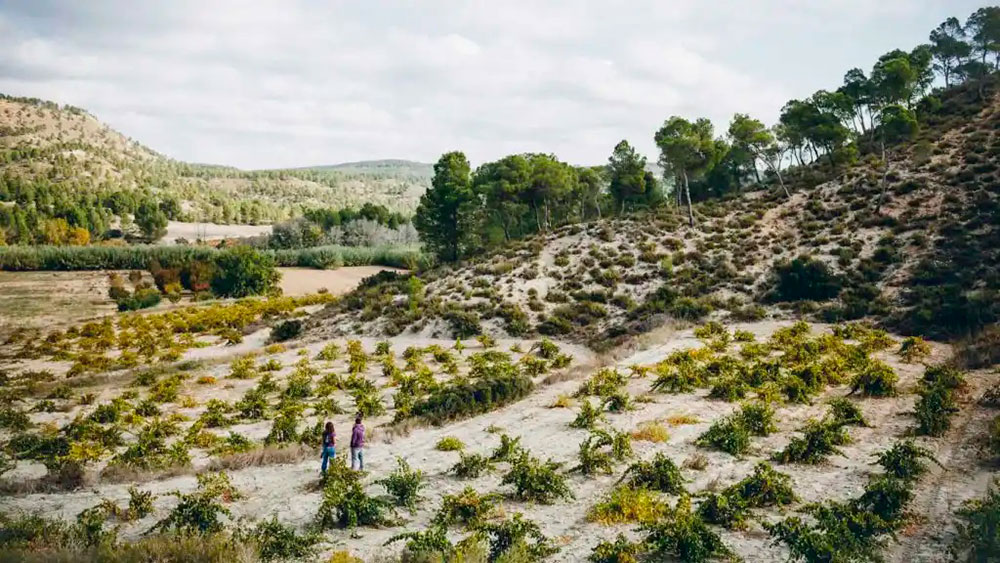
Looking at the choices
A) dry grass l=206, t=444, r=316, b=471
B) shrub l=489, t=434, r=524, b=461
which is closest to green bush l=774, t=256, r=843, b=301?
shrub l=489, t=434, r=524, b=461

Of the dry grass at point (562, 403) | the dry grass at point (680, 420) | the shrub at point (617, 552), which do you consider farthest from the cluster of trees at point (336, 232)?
the shrub at point (617, 552)

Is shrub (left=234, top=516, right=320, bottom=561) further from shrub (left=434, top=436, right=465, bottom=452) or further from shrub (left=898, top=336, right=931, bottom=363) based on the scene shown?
shrub (left=898, top=336, right=931, bottom=363)

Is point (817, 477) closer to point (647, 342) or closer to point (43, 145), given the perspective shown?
point (647, 342)

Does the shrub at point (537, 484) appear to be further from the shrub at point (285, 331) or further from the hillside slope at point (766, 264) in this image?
the shrub at point (285, 331)

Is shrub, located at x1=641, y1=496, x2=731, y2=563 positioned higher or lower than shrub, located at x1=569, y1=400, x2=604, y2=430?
higher

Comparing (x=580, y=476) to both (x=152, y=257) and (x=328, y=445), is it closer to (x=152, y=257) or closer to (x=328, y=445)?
(x=328, y=445)

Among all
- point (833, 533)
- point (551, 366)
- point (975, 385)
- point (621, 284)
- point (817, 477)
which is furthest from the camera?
point (621, 284)

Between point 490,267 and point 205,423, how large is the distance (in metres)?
30.0

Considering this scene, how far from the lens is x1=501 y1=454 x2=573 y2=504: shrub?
1348cm

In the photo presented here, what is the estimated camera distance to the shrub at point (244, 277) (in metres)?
68.6

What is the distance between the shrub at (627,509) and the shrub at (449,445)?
559cm

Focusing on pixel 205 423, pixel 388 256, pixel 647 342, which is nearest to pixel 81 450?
pixel 205 423

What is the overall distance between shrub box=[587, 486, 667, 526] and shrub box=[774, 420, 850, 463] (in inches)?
181

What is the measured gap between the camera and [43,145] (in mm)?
194750
